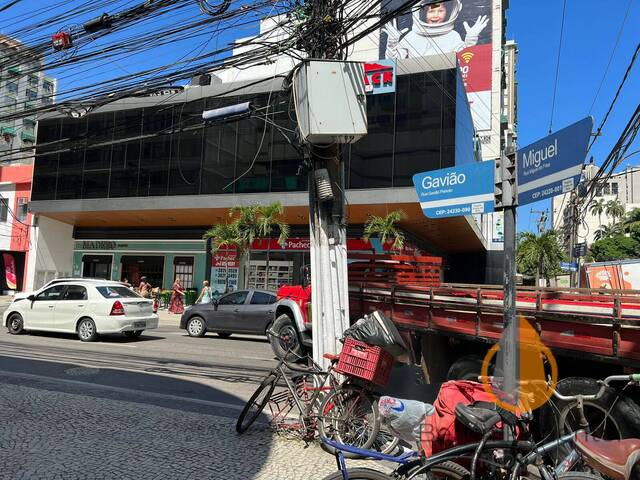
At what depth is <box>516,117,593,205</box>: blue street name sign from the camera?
3.64 meters

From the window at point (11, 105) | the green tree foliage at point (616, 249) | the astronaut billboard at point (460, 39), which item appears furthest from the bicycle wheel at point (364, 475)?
the green tree foliage at point (616, 249)

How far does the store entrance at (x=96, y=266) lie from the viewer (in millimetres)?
31156

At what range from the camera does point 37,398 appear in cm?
677

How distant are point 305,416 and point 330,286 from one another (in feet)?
6.03

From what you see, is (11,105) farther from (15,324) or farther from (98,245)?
(98,245)

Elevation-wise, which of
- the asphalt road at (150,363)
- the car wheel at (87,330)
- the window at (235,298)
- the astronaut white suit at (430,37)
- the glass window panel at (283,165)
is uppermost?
the astronaut white suit at (430,37)

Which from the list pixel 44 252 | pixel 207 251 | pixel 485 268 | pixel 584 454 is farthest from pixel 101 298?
pixel 485 268

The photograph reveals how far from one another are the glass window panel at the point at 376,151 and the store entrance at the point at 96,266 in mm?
17267

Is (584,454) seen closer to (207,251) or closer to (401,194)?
(401,194)

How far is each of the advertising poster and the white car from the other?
20943mm

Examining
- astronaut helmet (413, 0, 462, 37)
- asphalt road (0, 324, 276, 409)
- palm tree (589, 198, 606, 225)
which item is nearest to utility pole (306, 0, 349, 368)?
asphalt road (0, 324, 276, 409)

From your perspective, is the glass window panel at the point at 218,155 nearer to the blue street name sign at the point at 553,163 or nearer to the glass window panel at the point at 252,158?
the glass window panel at the point at 252,158

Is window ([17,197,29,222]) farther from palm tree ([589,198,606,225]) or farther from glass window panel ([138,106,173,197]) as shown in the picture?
palm tree ([589,198,606,225])

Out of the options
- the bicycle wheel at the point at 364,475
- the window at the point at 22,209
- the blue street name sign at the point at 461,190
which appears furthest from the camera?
the window at the point at 22,209
